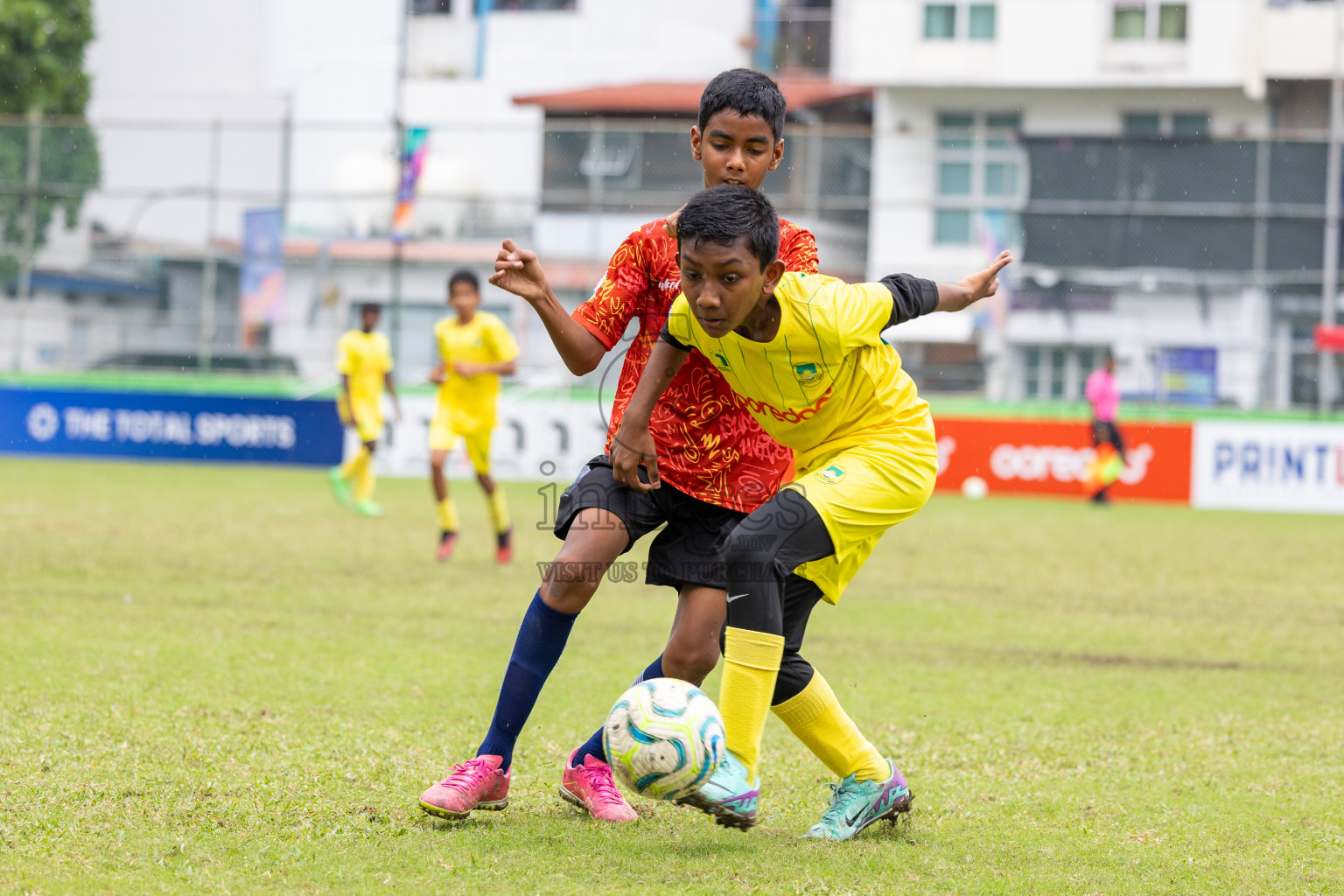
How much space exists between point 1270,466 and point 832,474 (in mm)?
16026

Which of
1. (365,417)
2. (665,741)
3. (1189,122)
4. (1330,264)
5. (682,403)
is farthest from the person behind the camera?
(1189,122)

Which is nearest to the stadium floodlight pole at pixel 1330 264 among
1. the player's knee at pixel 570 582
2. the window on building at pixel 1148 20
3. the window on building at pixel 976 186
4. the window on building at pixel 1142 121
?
the window on building at pixel 976 186

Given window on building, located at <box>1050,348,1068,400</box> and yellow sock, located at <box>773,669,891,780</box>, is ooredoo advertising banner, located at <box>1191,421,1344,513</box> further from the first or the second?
yellow sock, located at <box>773,669,891,780</box>

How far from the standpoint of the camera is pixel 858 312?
135 inches

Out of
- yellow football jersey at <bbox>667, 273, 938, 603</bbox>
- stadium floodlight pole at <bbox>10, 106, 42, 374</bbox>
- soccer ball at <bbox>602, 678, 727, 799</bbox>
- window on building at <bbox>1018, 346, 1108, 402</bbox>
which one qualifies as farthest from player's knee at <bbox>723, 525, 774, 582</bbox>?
stadium floodlight pole at <bbox>10, 106, 42, 374</bbox>

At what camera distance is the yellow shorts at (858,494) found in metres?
3.42

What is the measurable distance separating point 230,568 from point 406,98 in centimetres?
1663

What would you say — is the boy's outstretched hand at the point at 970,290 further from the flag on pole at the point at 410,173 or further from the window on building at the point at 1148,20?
the window on building at the point at 1148,20

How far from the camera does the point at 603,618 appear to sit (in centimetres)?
802

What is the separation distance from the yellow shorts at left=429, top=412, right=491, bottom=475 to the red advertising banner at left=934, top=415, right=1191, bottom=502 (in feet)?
28.7

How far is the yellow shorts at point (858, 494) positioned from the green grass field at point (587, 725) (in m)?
0.70

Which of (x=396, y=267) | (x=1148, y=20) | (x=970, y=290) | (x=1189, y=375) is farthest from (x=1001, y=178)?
(x=970, y=290)

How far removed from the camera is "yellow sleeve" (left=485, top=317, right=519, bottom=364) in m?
11.0

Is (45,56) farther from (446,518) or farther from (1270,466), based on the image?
(1270,466)
